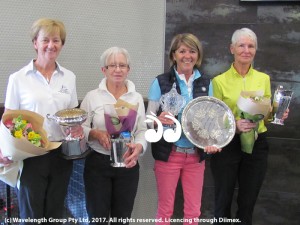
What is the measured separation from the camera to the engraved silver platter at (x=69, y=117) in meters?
1.59

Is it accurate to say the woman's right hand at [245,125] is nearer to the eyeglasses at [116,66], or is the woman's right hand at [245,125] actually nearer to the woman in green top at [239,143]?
the woman in green top at [239,143]

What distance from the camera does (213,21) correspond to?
8.06 ft

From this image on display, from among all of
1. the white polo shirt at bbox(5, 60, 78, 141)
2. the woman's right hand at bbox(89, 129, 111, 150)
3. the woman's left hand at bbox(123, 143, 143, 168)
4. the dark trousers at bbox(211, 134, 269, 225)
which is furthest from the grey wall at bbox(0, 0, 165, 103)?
the dark trousers at bbox(211, 134, 269, 225)

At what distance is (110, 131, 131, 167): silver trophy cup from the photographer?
1736 mm

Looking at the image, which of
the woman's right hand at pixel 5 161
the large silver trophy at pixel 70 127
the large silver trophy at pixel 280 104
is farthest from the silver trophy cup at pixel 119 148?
the large silver trophy at pixel 280 104

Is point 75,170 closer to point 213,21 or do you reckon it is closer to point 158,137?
point 158,137

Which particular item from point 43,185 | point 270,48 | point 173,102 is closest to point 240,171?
point 173,102

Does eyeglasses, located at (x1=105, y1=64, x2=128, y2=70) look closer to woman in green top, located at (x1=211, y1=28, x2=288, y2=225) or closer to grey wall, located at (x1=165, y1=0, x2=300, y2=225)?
woman in green top, located at (x1=211, y1=28, x2=288, y2=225)

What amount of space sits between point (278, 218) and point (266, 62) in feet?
4.19

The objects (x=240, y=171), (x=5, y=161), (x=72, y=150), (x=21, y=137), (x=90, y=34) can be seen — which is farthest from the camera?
(x=90, y=34)

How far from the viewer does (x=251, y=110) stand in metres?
1.81

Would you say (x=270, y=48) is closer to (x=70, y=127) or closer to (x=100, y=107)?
(x=100, y=107)

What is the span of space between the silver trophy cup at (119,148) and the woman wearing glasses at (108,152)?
1.1 inches

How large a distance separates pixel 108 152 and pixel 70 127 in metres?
0.27
